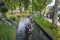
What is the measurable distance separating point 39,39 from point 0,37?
28.4 feet

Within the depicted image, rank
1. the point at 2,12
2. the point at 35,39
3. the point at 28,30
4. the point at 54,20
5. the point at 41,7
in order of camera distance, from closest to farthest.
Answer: the point at 35,39
the point at 54,20
the point at 28,30
the point at 2,12
the point at 41,7

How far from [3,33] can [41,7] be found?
107 ft

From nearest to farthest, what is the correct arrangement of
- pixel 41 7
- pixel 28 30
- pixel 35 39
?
pixel 35 39
pixel 28 30
pixel 41 7

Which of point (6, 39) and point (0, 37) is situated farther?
point (6, 39)

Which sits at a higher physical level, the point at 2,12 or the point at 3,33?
the point at 3,33

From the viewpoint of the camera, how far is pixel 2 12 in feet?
110

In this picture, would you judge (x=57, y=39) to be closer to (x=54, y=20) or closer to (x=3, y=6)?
(x=54, y=20)

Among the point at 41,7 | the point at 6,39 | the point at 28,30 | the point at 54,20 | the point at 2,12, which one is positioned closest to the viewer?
the point at 6,39

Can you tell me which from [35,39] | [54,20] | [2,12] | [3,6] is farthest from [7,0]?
[35,39]

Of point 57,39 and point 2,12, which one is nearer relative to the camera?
point 57,39

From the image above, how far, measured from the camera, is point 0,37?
10617mm

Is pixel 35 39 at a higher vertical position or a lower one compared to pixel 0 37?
lower

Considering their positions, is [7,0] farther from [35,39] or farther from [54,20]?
[35,39]

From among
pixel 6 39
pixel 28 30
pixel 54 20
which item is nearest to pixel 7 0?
pixel 28 30
